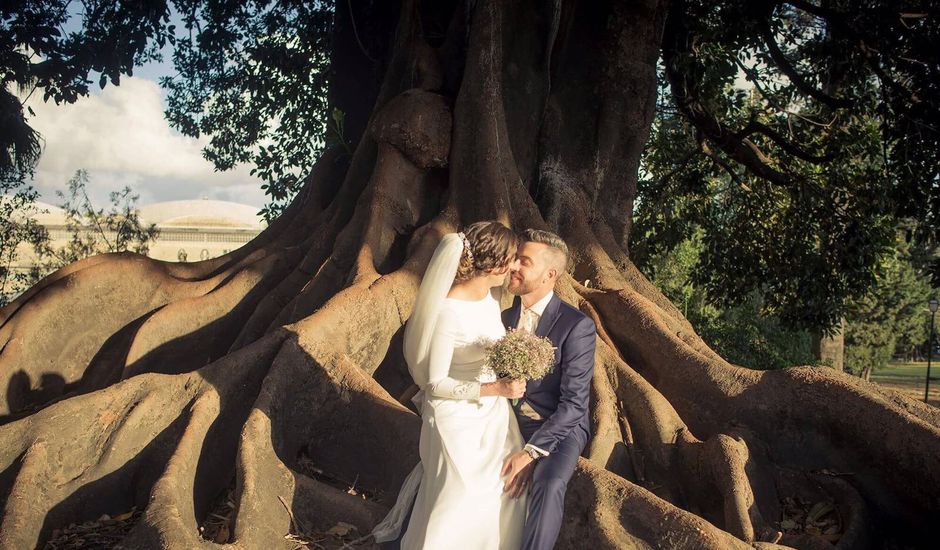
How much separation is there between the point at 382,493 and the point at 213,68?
35.3 ft

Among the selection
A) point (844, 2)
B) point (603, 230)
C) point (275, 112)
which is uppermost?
point (844, 2)

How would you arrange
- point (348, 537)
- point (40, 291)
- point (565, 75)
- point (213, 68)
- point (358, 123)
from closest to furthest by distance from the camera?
point (348, 537) → point (40, 291) → point (565, 75) → point (358, 123) → point (213, 68)

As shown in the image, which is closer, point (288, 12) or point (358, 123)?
point (358, 123)

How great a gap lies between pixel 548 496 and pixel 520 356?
67 cm

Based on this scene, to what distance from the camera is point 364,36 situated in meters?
9.88

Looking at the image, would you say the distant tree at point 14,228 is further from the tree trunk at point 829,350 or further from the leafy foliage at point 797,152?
the tree trunk at point 829,350

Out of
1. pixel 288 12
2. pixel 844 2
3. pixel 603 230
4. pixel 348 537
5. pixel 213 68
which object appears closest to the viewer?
pixel 348 537

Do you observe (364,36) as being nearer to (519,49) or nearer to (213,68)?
(519,49)

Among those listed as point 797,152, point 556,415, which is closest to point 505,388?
point 556,415

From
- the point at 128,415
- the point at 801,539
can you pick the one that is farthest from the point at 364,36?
the point at 801,539

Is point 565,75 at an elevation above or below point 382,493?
above

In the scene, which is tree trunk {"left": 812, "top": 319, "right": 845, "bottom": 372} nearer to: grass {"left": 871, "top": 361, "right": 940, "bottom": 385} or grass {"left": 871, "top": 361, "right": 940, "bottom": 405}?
grass {"left": 871, "top": 361, "right": 940, "bottom": 405}

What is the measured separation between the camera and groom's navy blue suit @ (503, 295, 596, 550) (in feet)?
12.5

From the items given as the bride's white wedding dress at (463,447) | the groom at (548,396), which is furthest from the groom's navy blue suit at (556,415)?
the bride's white wedding dress at (463,447)
